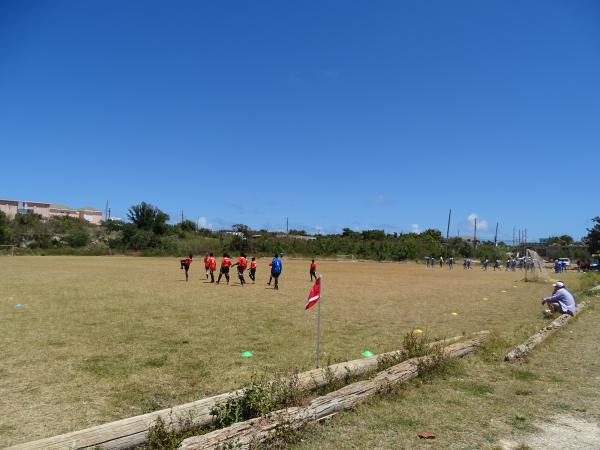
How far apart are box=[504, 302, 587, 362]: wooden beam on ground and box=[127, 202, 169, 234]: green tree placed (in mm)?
72977

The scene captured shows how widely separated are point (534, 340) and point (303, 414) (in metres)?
6.37

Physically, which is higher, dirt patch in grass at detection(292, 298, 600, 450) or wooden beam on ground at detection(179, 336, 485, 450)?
wooden beam on ground at detection(179, 336, 485, 450)

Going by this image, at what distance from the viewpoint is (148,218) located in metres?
77.9

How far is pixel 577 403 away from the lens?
605 cm

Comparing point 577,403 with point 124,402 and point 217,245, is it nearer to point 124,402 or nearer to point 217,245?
point 124,402

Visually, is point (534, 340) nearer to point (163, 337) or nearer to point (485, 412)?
point (485, 412)

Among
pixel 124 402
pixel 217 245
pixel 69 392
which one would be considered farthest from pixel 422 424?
pixel 217 245

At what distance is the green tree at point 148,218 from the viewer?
77750 mm

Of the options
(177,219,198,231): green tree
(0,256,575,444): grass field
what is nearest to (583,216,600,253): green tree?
(0,256,575,444): grass field

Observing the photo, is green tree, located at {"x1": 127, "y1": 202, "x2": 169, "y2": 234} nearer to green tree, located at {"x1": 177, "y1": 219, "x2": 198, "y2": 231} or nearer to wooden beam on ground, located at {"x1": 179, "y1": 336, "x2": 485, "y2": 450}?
green tree, located at {"x1": 177, "y1": 219, "x2": 198, "y2": 231}

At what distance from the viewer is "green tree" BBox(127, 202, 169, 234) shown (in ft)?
255

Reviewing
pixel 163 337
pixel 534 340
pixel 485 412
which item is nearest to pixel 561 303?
pixel 534 340

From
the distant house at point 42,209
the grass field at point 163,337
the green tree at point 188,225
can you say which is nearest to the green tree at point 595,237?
the grass field at point 163,337

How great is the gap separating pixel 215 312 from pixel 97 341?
451cm
